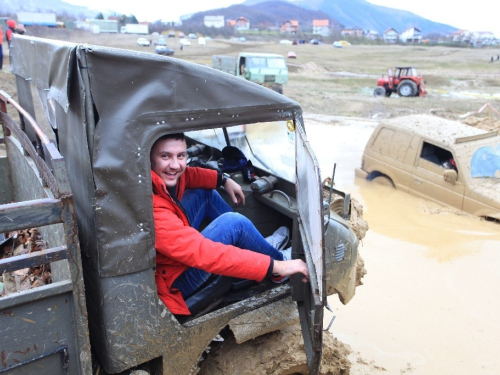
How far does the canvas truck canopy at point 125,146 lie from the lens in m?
2.16

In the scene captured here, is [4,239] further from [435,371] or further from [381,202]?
[381,202]

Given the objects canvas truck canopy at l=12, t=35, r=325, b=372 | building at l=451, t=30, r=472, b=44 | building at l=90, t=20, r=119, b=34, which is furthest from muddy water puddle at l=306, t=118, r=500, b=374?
building at l=451, t=30, r=472, b=44

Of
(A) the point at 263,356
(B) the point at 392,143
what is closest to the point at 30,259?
(A) the point at 263,356

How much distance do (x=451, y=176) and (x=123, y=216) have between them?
7.33 meters

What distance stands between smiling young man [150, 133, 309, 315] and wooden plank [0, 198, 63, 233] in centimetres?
54

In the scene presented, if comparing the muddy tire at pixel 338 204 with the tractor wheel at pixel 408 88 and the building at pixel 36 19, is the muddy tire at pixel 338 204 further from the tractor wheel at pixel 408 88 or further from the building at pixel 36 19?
the building at pixel 36 19

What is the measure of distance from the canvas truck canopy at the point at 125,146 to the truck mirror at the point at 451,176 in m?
6.57

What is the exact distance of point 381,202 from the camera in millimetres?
9227

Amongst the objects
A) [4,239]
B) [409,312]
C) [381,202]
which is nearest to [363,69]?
[381,202]

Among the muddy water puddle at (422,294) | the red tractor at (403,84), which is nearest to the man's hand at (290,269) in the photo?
the muddy water puddle at (422,294)

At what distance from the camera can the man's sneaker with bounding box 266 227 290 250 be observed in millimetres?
3694

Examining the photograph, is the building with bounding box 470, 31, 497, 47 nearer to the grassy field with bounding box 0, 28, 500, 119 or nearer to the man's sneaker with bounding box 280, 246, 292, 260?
the grassy field with bounding box 0, 28, 500, 119

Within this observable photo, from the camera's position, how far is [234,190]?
3756mm

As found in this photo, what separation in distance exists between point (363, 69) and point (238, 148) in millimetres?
35468
